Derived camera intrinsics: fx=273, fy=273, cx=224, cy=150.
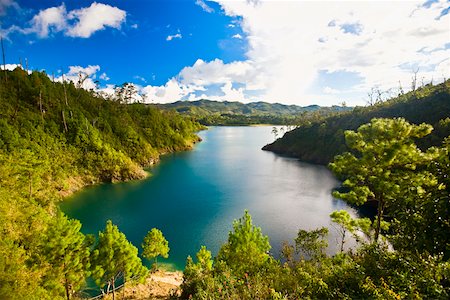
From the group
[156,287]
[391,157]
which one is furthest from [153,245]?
[391,157]

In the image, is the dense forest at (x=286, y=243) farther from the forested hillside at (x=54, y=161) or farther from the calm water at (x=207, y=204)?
the calm water at (x=207, y=204)

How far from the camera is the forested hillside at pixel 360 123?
70806mm

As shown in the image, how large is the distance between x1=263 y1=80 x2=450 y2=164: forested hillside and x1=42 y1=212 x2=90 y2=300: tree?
69775 mm

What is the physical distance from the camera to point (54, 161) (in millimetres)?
58844

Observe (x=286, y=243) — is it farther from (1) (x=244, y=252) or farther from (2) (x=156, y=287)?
(2) (x=156, y=287)

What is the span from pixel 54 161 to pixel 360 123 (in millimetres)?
90929

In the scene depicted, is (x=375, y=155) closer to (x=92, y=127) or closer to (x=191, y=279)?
(x=191, y=279)

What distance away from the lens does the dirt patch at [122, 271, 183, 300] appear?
86.1 ft

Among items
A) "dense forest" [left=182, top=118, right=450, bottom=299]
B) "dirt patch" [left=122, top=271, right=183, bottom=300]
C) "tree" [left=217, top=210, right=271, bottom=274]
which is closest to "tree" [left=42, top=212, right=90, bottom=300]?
"dirt patch" [left=122, top=271, right=183, bottom=300]

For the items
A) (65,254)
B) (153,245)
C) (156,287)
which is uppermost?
(65,254)

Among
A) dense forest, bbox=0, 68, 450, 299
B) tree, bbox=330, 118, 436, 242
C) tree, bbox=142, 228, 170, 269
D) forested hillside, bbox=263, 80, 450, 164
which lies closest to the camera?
dense forest, bbox=0, 68, 450, 299

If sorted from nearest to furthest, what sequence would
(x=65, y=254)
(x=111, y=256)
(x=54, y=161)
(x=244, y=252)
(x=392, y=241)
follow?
(x=392, y=241) < (x=65, y=254) < (x=111, y=256) < (x=244, y=252) < (x=54, y=161)

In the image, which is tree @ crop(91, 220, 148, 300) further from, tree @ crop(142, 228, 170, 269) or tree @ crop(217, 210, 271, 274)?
tree @ crop(217, 210, 271, 274)

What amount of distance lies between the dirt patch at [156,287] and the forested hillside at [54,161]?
11.1 feet
